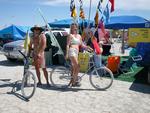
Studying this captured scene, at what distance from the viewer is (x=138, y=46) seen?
15414 mm

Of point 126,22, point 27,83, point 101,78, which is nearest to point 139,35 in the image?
point 101,78

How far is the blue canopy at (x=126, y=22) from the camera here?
18377 millimetres

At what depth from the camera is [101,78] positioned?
9289 millimetres

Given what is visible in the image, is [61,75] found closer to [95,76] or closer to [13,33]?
[95,76]

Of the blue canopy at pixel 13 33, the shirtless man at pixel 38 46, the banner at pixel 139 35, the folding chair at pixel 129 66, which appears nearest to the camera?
the shirtless man at pixel 38 46

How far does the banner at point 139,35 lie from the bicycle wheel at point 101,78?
3.84 meters

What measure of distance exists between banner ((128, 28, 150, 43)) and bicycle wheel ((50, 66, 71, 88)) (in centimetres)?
413

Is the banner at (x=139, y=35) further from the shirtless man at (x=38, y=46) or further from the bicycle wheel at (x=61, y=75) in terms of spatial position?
the shirtless man at (x=38, y=46)

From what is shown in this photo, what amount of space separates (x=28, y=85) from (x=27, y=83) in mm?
60

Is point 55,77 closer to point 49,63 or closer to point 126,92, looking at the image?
point 126,92

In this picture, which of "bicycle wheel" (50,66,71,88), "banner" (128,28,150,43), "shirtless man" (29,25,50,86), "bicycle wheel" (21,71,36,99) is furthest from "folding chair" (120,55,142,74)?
"bicycle wheel" (21,71,36,99)

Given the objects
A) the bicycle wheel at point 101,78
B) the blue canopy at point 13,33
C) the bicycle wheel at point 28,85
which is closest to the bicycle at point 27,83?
the bicycle wheel at point 28,85

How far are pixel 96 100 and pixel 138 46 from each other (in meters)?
7.86

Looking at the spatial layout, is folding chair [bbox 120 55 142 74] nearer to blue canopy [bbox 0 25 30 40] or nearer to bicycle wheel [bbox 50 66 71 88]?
bicycle wheel [bbox 50 66 71 88]
